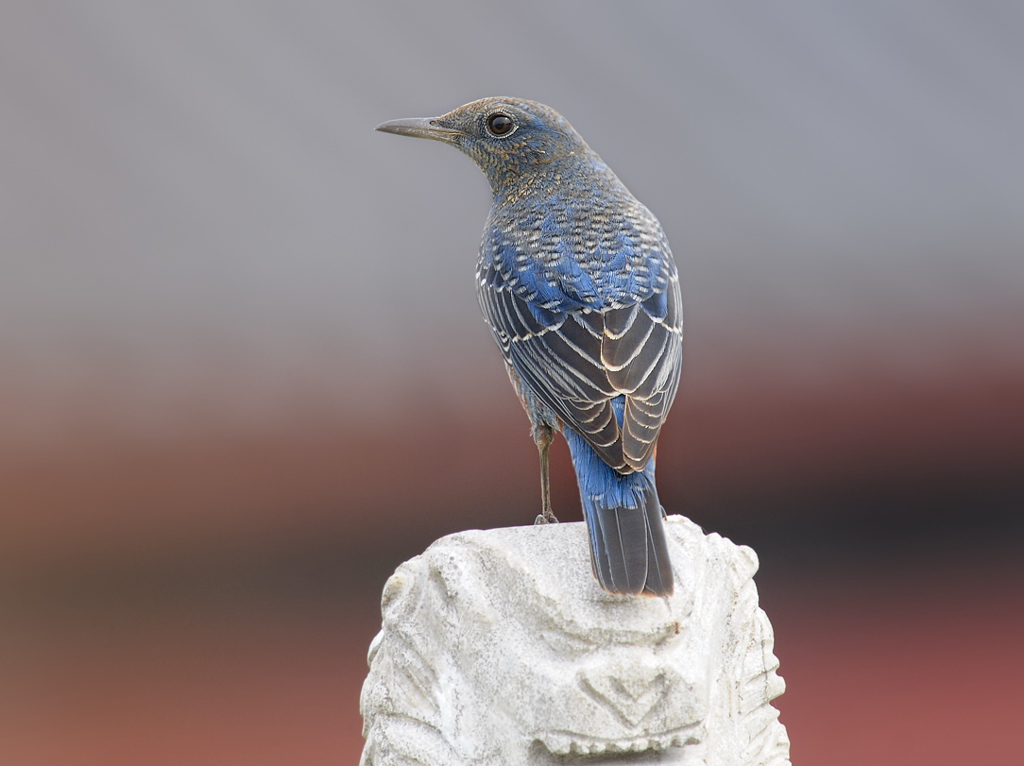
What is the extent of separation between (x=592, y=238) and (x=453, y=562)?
113 centimetres

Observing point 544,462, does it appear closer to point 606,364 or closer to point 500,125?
point 606,364

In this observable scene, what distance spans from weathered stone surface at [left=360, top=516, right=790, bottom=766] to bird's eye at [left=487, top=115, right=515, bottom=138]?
1461mm

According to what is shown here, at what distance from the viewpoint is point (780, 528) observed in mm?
6559

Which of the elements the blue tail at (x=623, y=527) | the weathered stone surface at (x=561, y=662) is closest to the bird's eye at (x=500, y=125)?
the blue tail at (x=623, y=527)

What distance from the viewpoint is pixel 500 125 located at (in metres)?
3.82

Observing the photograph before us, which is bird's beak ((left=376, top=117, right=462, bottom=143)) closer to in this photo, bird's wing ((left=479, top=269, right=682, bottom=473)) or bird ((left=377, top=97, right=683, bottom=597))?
bird ((left=377, top=97, right=683, bottom=597))

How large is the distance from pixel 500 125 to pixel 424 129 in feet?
0.78

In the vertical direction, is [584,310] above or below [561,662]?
above

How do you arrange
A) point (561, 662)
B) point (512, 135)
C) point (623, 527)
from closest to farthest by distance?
point (561, 662) → point (623, 527) → point (512, 135)

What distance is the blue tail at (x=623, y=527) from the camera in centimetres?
259

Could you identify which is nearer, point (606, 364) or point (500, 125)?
point (606, 364)

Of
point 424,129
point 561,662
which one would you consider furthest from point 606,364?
point 424,129

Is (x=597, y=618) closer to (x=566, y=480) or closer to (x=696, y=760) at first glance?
(x=696, y=760)

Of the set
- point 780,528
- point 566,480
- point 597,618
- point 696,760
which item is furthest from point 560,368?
point 780,528
